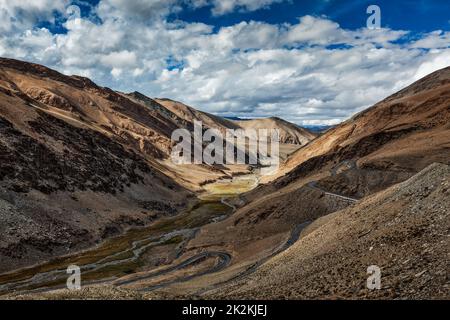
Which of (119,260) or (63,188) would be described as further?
(63,188)

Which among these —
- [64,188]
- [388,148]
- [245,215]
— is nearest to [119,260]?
[245,215]

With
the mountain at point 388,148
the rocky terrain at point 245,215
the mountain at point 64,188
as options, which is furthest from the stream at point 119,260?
the mountain at point 388,148

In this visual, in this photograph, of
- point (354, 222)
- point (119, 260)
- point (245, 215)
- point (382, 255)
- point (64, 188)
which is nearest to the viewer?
point (382, 255)

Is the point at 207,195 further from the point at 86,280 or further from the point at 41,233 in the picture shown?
the point at 86,280

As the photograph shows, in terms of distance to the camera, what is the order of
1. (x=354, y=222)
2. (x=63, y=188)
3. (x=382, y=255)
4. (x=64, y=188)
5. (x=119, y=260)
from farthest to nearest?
(x=64, y=188) → (x=63, y=188) → (x=119, y=260) → (x=354, y=222) → (x=382, y=255)

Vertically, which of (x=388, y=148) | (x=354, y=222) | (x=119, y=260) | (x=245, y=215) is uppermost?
(x=388, y=148)

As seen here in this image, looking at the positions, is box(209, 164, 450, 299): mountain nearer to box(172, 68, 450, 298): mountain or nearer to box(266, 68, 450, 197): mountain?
box(172, 68, 450, 298): mountain

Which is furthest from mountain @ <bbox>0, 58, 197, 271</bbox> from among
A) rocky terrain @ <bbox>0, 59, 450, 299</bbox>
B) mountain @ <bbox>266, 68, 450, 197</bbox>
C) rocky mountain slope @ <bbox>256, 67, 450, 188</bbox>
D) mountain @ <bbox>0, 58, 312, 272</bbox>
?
mountain @ <bbox>266, 68, 450, 197</bbox>

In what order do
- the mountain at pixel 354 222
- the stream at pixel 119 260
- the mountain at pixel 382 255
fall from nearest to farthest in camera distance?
the mountain at pixel 382 255 → the mountain at pixel 354 222 → the stream at pixel 119 260

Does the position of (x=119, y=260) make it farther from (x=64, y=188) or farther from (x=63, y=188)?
(x=64, y=188)

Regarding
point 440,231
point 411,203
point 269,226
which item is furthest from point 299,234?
point 440,231

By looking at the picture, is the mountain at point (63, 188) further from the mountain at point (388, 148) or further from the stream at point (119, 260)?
the mountain at point (388, 148)

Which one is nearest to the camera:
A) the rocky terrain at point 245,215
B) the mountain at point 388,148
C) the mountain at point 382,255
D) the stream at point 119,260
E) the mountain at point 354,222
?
the mountain at point 382,255
